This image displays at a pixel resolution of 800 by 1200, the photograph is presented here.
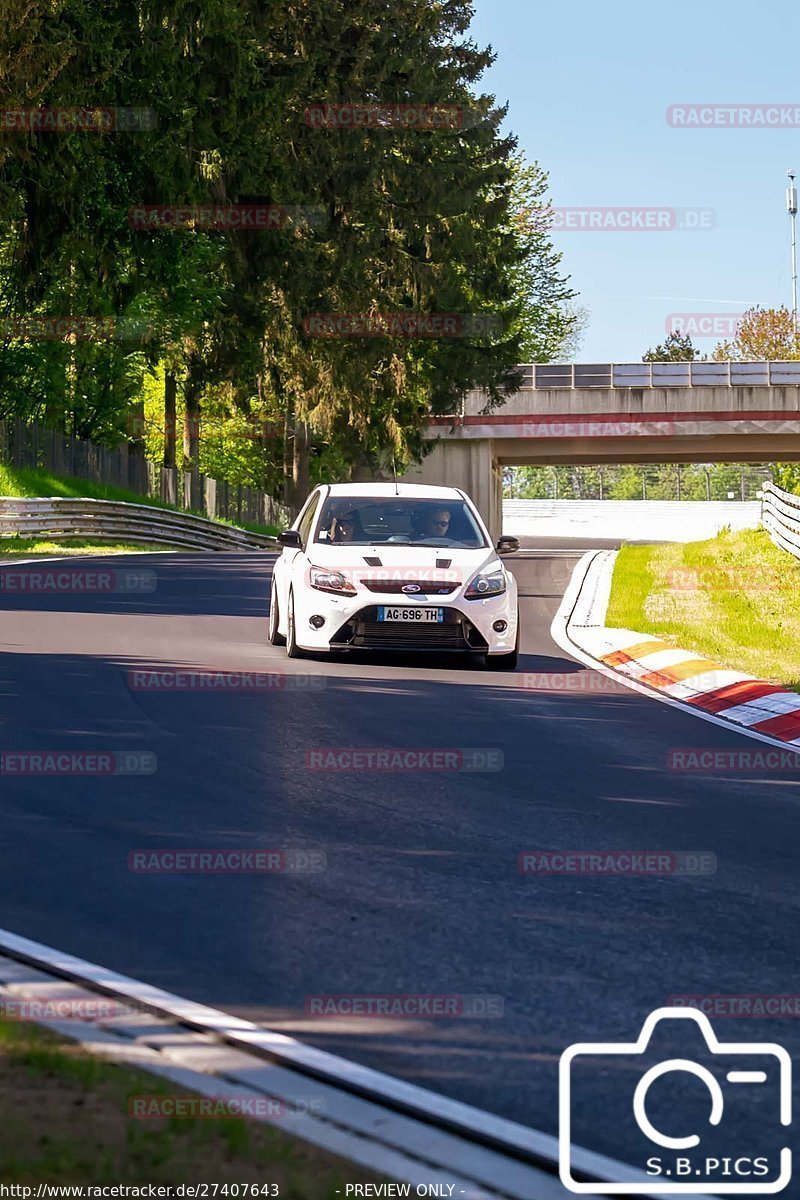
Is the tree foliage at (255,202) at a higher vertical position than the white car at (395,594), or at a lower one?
higher

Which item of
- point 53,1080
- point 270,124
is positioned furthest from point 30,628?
point 270,124

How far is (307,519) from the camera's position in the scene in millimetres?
17734

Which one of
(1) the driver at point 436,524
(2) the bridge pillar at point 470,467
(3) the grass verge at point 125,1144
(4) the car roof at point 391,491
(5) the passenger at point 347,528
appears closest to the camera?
(3) the grass verge at point 125,1144

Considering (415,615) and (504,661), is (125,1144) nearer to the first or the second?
Answer: (415,615)

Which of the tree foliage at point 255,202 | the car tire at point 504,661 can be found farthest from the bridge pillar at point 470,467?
the car tire at point 504,661

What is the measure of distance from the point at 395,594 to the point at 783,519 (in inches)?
890

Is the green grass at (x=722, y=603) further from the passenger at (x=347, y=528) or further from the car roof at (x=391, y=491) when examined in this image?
the passenger at (x=347, y=528)

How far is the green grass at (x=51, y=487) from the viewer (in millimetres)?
43500

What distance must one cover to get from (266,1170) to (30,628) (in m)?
14.7

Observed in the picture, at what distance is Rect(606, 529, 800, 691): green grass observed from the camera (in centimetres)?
1798

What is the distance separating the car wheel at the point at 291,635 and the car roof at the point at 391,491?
174cm

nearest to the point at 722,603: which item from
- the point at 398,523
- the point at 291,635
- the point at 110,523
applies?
the point at 398,523

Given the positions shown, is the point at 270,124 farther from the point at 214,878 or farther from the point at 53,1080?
the point at 53,1080

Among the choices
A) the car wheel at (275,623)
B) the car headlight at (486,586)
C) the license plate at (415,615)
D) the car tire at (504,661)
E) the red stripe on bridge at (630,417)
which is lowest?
the car tire at (504,661)
